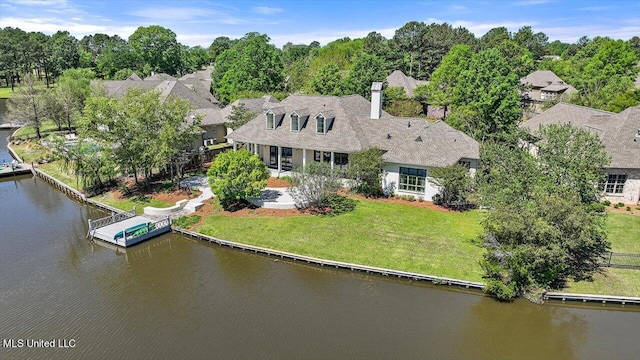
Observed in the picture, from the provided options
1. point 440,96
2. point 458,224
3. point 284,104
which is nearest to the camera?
point 458,224

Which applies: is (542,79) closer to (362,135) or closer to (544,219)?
(362,135)

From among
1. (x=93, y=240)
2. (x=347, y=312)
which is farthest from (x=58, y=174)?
(x=347, y=312)

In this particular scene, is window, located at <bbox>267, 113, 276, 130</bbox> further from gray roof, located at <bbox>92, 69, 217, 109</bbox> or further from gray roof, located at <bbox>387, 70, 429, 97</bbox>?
gray roof, located at <bbox>387, 70, 429, 97</bbox>

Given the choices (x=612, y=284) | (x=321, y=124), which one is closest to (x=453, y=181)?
(x=612, y=284)

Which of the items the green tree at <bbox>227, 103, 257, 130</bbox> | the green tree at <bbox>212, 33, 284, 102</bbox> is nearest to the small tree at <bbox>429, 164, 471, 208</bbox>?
the green tree at <bbox>227, 103, 257, 130</bbox>

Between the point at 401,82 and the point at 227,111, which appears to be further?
the point at 401,82

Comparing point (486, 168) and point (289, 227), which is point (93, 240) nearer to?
point (289, 227)
